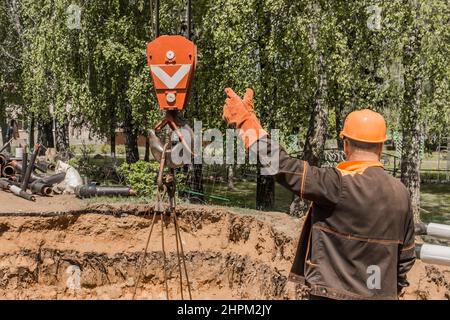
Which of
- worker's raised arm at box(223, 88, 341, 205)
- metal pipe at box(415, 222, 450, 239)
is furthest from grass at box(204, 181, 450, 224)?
worker's raised arm at box(223, 88, 341, 205)

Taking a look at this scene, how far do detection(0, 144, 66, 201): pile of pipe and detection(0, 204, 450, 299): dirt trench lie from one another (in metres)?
1.42

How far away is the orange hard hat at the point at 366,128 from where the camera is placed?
3.15 meters

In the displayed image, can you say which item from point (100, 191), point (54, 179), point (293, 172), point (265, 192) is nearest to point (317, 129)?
point (265, 192)

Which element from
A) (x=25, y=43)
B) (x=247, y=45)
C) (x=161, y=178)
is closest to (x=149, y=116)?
(x=247, y=45)

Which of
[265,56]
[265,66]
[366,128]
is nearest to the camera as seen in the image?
[366,128]

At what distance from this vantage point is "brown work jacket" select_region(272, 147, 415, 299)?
300 cm

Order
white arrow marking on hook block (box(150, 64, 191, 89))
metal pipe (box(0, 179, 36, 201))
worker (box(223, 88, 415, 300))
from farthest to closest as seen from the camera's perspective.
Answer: metal pipe (box(0, 179, 36, 201)), white arrow marking on hook block (box(150, 64, 191, 89)), worker (box(223, 88, 415, 300))

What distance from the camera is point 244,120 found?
3.08m

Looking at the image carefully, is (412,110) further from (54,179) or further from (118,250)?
(54,179)

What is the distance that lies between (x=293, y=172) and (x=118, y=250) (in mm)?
6960

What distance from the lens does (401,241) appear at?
322 cm

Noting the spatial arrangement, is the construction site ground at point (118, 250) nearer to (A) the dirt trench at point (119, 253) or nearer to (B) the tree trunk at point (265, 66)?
(A) the dirt trench at point (119, 253)

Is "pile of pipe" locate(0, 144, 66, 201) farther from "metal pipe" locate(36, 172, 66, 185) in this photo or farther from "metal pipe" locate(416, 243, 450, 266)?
"metal pipe" locate(416, 243, 450, 266)

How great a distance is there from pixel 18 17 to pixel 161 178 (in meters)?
21.3
